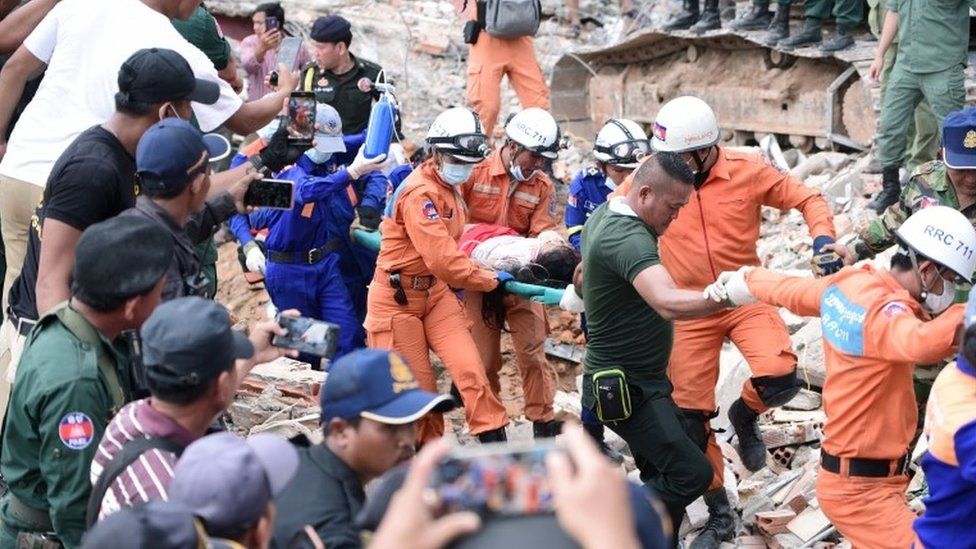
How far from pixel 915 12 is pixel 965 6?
37 cm

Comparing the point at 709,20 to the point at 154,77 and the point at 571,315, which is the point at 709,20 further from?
the point at 154,77

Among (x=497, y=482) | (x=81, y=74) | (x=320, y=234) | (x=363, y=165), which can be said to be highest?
(x=497, y=482)

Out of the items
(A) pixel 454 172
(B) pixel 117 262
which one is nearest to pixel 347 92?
(A) pixel 454 172

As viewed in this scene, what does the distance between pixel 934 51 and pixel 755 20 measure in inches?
148

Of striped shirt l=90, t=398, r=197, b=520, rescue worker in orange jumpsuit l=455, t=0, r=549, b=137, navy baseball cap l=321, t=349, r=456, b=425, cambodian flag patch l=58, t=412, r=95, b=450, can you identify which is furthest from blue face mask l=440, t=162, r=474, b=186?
navy baseball cap l=321, t=349, r=456, b=425

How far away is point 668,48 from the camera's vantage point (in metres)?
15.1

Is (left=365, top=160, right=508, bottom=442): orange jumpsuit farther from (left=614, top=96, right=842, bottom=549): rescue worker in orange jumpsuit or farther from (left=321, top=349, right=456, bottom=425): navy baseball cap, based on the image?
(left=321, top=349, right=456, bottom=425): navy baseball cap

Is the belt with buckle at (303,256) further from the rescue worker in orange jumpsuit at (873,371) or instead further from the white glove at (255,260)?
the rescue worker in orange jumpsuit at (873,371)

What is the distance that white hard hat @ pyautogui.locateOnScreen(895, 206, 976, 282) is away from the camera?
19.1 ft

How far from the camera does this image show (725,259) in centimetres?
779

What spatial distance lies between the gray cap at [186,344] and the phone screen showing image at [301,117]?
2.72 meters

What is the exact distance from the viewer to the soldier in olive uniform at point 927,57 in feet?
33.4

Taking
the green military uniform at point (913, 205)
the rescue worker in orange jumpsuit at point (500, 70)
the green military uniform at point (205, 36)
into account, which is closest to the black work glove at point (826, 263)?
the green military uniform at point (913, 205)

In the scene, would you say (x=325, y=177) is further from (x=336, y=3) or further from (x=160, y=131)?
(x=336, y=3)
